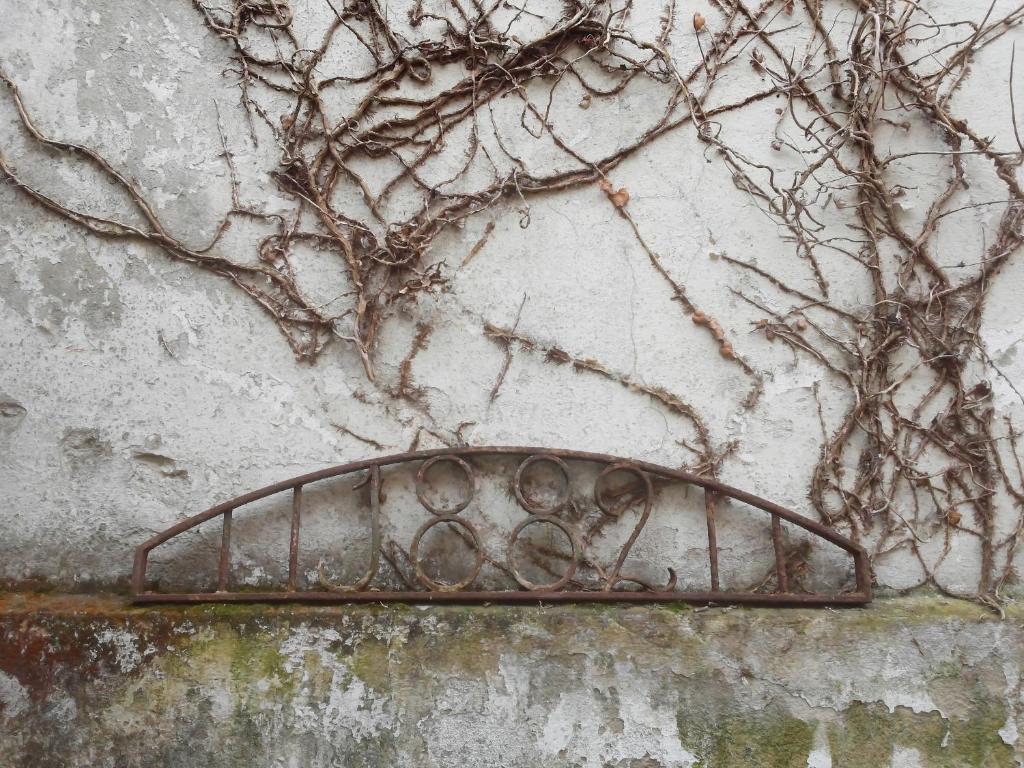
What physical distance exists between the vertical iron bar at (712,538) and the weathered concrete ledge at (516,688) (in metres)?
0.09

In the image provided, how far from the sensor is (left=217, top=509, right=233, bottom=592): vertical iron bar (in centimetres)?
193

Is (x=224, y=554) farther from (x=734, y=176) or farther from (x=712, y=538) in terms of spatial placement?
(x=734, y=176)

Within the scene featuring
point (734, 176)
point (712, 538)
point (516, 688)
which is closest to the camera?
point (516, 688)

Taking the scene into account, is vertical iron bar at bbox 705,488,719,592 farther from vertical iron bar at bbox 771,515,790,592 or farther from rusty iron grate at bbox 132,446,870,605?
vertical iron bar at bbox 771,515,790,592

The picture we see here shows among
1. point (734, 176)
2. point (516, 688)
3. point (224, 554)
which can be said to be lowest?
point (516, 688)

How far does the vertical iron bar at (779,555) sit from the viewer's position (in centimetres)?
189

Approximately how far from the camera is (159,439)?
80.8 inches

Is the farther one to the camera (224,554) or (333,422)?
(333,422)

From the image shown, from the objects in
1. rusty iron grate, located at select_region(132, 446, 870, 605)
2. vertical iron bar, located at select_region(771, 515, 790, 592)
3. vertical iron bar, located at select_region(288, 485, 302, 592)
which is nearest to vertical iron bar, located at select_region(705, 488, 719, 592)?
rusty iron grate, located at select_region(132, 446, 870, 605)

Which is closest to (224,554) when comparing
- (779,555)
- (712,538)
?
(712,538)

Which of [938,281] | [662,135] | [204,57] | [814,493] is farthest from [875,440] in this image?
[204,57]

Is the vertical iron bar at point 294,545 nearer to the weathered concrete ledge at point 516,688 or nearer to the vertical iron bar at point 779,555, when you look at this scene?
the weathered concrete ledge at point 516,688

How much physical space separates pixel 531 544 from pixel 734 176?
1121mm

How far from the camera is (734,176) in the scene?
2.05 metres
